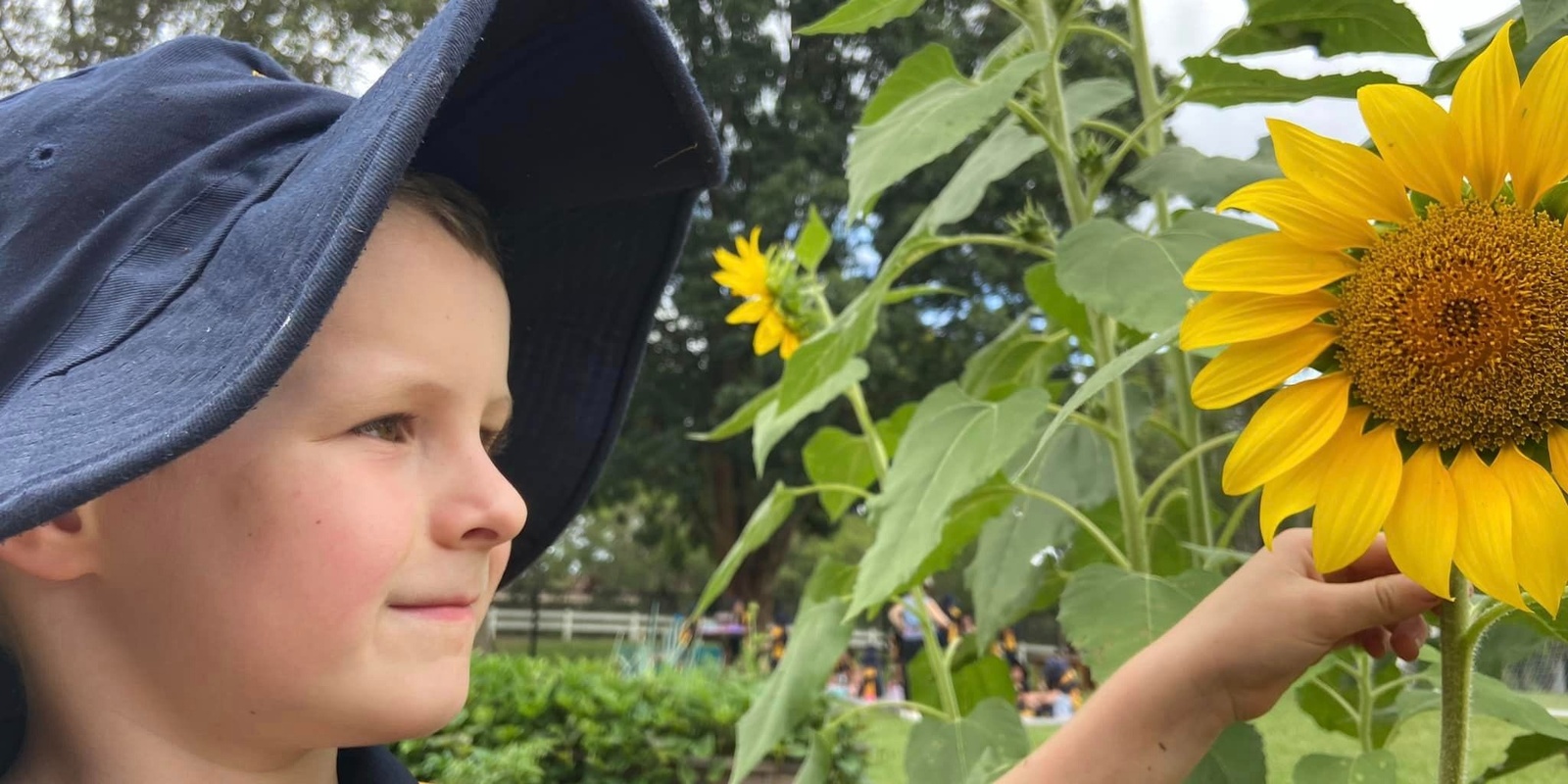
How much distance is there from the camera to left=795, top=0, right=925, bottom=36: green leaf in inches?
29.1

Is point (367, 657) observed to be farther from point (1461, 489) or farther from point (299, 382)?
point (1461, 489)

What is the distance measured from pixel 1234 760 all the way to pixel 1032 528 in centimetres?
27

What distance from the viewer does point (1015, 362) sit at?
1.01m

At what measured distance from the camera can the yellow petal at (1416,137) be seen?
43 cm

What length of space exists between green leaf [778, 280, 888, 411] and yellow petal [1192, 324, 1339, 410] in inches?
14.6

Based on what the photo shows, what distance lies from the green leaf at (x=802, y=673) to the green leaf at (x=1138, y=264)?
0.30 metres

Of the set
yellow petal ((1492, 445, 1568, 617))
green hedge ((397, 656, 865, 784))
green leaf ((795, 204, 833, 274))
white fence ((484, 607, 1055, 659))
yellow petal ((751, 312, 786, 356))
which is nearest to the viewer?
yellow petal ((1492, 445, 1568, 617))

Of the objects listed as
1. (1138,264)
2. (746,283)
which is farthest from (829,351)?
(746,283)

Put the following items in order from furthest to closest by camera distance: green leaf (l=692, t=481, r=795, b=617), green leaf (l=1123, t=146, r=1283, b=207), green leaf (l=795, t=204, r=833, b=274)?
green leaf (l=795, t=204, r=833, b=274), green leaf (l=692, t=481, r=795, b=617), green leaf (l=1123, t=146, r=1283, b=207)

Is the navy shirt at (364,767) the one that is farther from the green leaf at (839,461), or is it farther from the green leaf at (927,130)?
the green leaf at (839,461)

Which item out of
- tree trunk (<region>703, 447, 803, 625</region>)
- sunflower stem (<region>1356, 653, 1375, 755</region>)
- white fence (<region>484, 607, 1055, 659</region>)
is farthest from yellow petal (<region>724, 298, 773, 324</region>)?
white fence (<region>484, 607, 1055, 659</region>)

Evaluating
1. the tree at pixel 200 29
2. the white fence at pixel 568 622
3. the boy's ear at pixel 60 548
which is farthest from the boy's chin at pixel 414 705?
the white fence at pixel 568 622

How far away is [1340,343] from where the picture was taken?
1.53 ft

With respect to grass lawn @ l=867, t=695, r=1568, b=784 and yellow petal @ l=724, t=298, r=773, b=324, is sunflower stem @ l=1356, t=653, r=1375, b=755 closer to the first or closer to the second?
grass lawn @ l=867, t=695, r=1568, b=784
